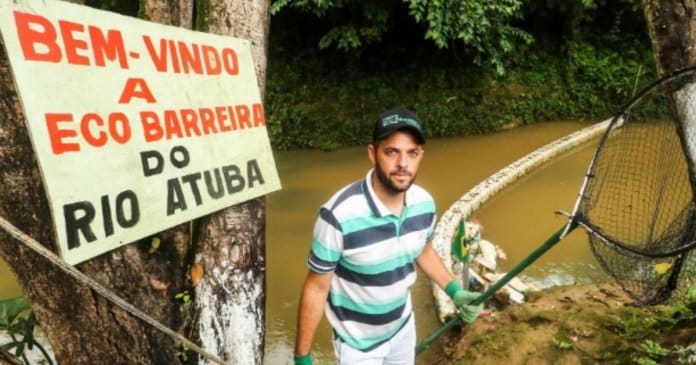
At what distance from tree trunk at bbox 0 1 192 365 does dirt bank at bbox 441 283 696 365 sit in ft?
7.56

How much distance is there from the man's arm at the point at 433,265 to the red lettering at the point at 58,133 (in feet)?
4.98

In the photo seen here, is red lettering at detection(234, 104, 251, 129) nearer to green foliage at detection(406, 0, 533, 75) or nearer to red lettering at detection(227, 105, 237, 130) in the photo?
red lettering at detection(227, 105, 237, 130)

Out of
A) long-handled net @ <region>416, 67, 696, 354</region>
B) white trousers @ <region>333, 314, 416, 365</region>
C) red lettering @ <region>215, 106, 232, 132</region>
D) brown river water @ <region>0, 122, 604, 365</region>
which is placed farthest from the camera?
brown river water @ <region>0, 122, 604, 365</region>

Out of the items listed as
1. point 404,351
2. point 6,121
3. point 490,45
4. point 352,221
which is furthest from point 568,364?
point 490,45

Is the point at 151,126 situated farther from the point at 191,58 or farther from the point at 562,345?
the point at 562,345

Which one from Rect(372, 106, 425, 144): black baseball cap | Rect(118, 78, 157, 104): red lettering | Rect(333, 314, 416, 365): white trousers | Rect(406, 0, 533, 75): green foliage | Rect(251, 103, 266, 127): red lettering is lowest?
Rect(333, 314, 416, 365): white trousers

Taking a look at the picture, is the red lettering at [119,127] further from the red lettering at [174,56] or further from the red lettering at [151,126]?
the red lettering at [174,56]

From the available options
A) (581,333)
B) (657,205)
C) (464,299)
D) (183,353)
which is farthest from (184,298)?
(657,205)

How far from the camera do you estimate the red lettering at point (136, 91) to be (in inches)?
59.9

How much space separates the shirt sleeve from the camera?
1741mm

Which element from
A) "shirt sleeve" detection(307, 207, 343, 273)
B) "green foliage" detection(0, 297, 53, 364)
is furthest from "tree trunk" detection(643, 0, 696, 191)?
"green foliage" detection(0, 297, 53, 364)

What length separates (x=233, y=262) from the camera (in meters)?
1.92

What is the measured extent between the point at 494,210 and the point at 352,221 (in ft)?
17.1

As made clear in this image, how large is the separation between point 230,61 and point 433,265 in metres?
1.32
